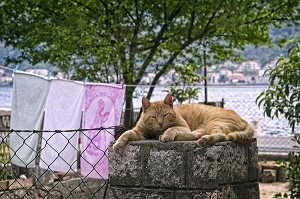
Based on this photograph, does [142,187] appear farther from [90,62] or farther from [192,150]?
[90,62]

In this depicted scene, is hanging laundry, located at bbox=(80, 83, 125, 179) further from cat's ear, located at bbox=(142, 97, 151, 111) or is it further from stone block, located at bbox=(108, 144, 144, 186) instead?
stone block, located at bbox=(108, 144, 144, 186)

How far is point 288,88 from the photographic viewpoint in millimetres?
7379

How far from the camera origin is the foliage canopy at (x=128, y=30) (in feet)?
42.1

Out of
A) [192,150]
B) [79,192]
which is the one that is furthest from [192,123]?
[79,192]

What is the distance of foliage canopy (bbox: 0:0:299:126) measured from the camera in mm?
12828

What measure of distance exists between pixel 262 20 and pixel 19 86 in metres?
7.19

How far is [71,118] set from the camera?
26.7 feet

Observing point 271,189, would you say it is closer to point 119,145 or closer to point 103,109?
point 103,109

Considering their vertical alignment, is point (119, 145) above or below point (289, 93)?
below

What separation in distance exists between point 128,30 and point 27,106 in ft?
18.1

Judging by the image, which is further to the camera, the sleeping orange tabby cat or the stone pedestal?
the sleeping orange tabby cat

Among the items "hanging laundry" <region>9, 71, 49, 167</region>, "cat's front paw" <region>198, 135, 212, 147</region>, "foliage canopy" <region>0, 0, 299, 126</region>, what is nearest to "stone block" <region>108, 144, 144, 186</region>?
"cat's front paw" <region>198, 135, 212, 147</region>

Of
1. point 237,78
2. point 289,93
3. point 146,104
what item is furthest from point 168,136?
point 237,78

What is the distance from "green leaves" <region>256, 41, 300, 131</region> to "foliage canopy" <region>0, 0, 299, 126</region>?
16.9 ft
